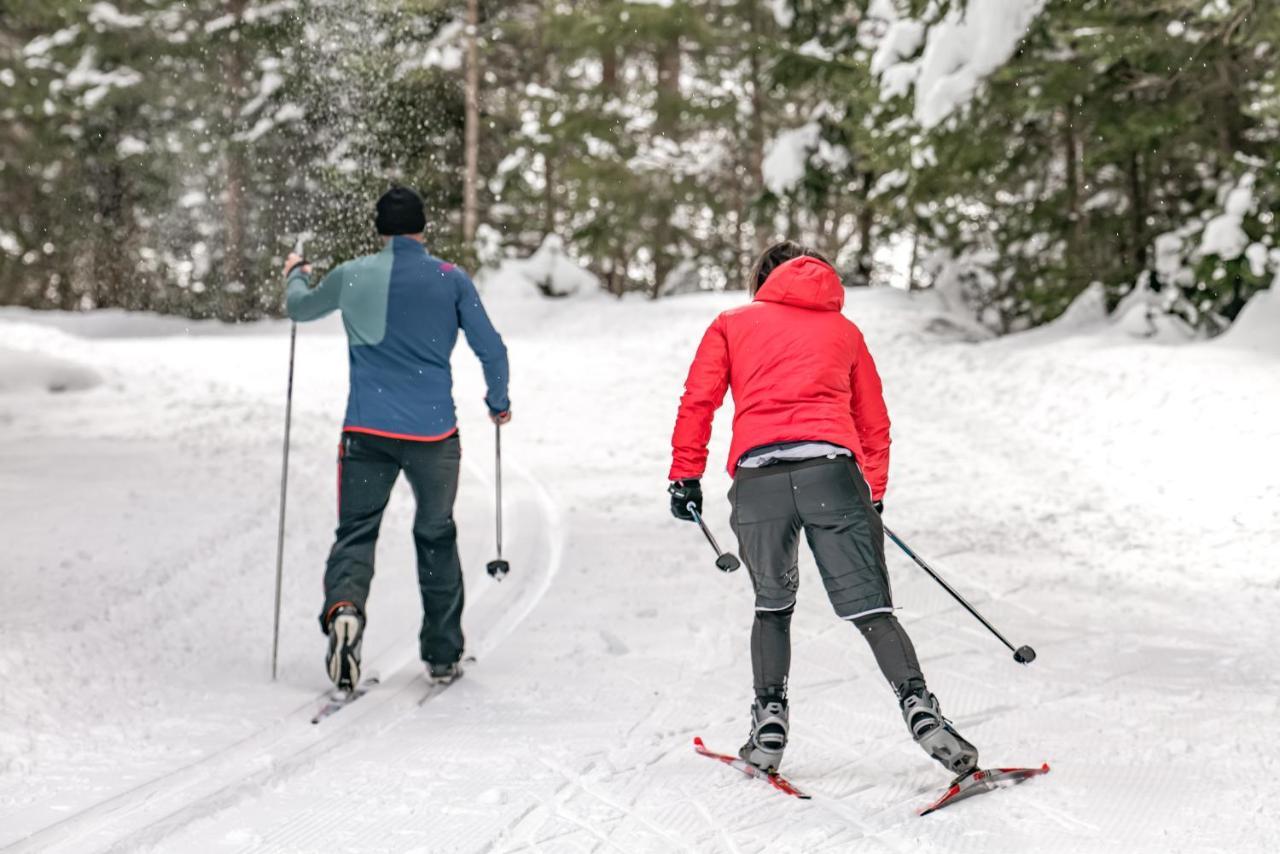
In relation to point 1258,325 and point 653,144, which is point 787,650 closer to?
point 1258,325

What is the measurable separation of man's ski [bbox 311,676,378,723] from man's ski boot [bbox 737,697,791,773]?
5.53ft

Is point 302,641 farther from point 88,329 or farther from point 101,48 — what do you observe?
point 101,48

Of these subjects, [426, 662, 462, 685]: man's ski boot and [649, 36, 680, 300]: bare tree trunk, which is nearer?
[426, 662, 462, 685]: man's ski boot

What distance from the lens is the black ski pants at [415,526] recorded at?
16.2ft

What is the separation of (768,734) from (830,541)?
0.66m

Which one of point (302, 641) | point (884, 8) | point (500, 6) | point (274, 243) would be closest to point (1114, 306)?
point (884, 8)

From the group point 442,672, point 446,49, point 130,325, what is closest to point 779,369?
point 442,672

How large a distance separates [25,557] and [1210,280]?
10.6 metres

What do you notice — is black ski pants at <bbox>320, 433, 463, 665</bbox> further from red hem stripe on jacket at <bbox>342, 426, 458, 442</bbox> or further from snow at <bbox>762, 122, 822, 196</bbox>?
snow at <bbox>762, 122, 822, 196</bbox>

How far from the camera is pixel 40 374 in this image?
1356 centimetres

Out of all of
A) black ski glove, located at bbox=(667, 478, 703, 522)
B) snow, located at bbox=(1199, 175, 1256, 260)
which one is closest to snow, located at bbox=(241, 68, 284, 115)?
snow, located at bbox=(1199, 175, 1256, 260)

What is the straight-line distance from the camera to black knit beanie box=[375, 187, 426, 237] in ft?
16.7

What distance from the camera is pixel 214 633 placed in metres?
5.93

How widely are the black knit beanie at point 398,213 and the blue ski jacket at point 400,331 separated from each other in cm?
5
